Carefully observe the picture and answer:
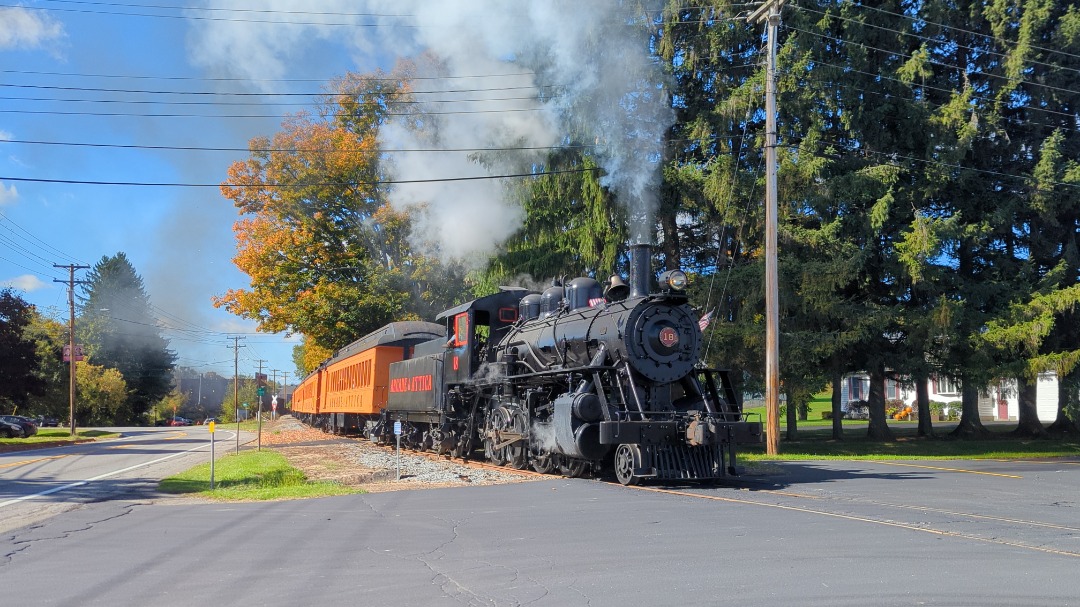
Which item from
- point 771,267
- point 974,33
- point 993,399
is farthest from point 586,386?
→ point 993,399

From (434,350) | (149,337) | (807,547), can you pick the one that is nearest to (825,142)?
(434,350)

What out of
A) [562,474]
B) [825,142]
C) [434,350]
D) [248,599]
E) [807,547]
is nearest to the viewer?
→ [248,599]

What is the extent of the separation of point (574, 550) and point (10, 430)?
3848 centimetres

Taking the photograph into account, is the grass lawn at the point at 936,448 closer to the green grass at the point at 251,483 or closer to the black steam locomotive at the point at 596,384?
the black steam locomotive at the point at 596,384

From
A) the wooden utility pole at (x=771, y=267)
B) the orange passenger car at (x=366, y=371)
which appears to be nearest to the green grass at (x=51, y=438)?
the orange passenger car at (x=366, y=371)

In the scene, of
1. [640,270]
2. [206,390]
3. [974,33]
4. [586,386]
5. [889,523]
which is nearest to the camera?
[889,523]

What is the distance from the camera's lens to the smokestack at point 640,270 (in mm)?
12797

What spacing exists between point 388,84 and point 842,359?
21.4m

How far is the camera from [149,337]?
261 ft

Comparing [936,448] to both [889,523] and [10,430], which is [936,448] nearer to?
[889,523]

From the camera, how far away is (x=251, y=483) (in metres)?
13.9

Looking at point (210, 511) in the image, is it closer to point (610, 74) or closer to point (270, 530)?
point (270, 530)

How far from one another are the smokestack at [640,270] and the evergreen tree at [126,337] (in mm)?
64810

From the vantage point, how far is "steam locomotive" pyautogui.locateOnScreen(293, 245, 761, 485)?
38.2ft
